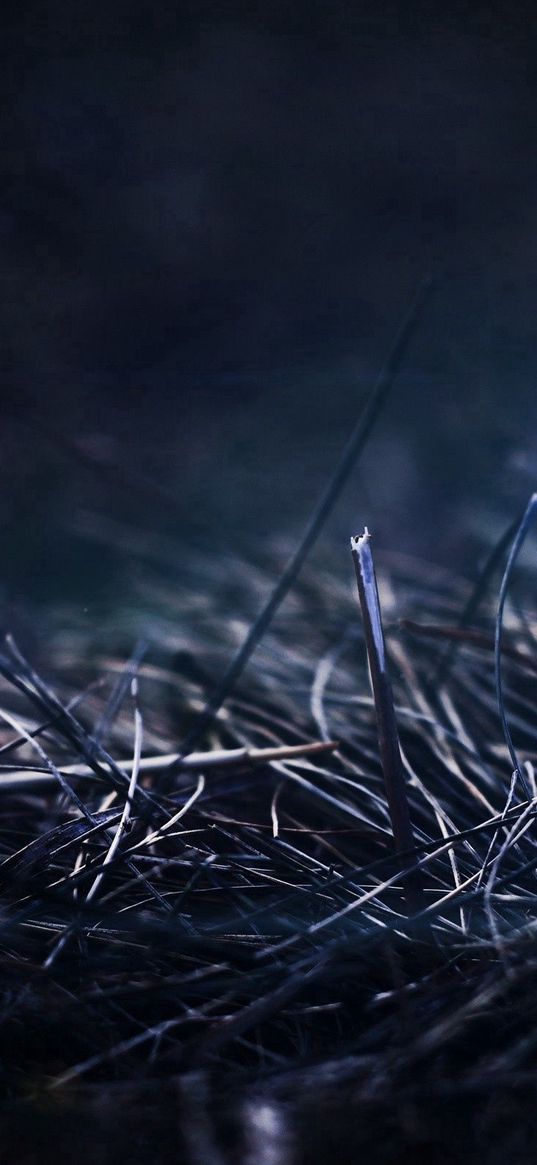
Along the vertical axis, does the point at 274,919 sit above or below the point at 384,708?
below

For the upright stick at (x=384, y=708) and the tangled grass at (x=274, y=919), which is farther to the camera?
the upright stick at (x=384, y=708)

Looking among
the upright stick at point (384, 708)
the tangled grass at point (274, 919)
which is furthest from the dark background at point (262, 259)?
the upright stick at point (384, 708)

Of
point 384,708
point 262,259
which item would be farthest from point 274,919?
point 262,259

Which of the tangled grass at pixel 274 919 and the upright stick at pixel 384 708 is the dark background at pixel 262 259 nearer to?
the tangled grass at pixel 274 919

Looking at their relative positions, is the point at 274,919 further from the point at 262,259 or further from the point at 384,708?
the point at 262,259

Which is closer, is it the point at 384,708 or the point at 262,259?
the point at 384,708
